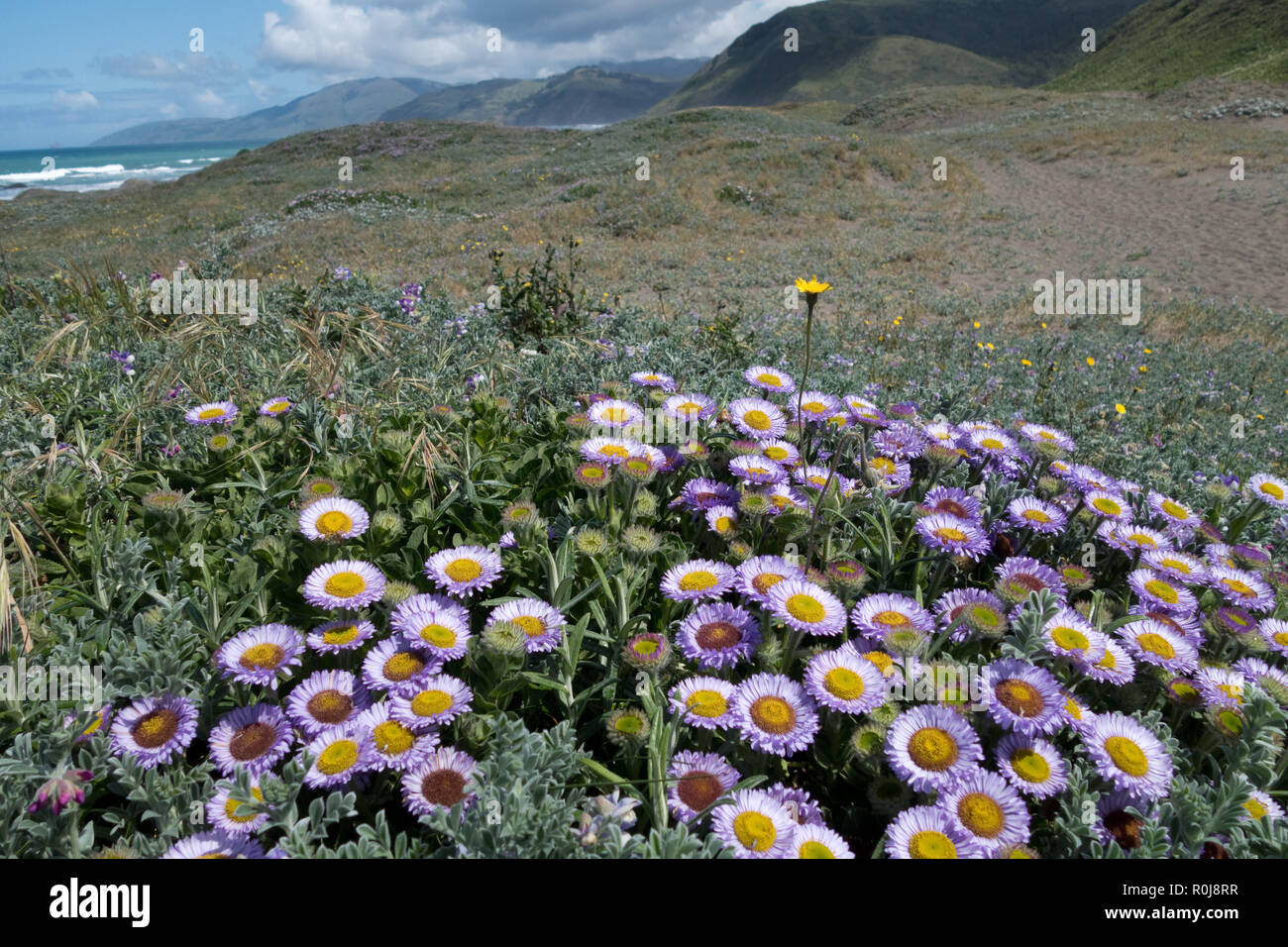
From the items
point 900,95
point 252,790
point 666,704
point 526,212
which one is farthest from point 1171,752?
point 900,95

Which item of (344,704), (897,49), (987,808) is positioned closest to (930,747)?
(987,808)

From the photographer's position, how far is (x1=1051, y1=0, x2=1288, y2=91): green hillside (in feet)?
153

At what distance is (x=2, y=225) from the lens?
30.5 m

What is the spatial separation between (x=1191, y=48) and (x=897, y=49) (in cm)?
8624

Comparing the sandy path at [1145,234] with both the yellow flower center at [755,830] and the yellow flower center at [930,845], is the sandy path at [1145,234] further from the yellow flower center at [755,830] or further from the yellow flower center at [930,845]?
the yellow flower center at [755,830]

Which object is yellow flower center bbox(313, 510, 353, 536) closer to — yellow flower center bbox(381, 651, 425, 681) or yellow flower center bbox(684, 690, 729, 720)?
yellow flower center bbox(381, 651, 425, 681)

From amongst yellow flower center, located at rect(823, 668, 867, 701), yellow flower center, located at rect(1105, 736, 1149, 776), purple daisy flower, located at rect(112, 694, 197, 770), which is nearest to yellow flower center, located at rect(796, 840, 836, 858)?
yellow flower center, located at rect(823, 668, 867, 701)

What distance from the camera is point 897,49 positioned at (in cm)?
12850

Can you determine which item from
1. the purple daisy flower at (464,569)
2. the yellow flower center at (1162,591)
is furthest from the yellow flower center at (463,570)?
the yellow flower center at (1162,591)

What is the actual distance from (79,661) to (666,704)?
4.79ft

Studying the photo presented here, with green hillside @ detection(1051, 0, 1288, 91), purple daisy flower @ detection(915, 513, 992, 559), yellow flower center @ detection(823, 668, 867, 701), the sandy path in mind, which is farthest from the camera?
green hillside @ detection(1051, 0, 1288, 91)

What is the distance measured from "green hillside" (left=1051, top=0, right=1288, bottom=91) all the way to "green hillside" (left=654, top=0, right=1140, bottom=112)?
47.0 meters

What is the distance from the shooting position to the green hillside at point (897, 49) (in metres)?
120

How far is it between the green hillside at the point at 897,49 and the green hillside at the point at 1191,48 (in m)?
47.0
